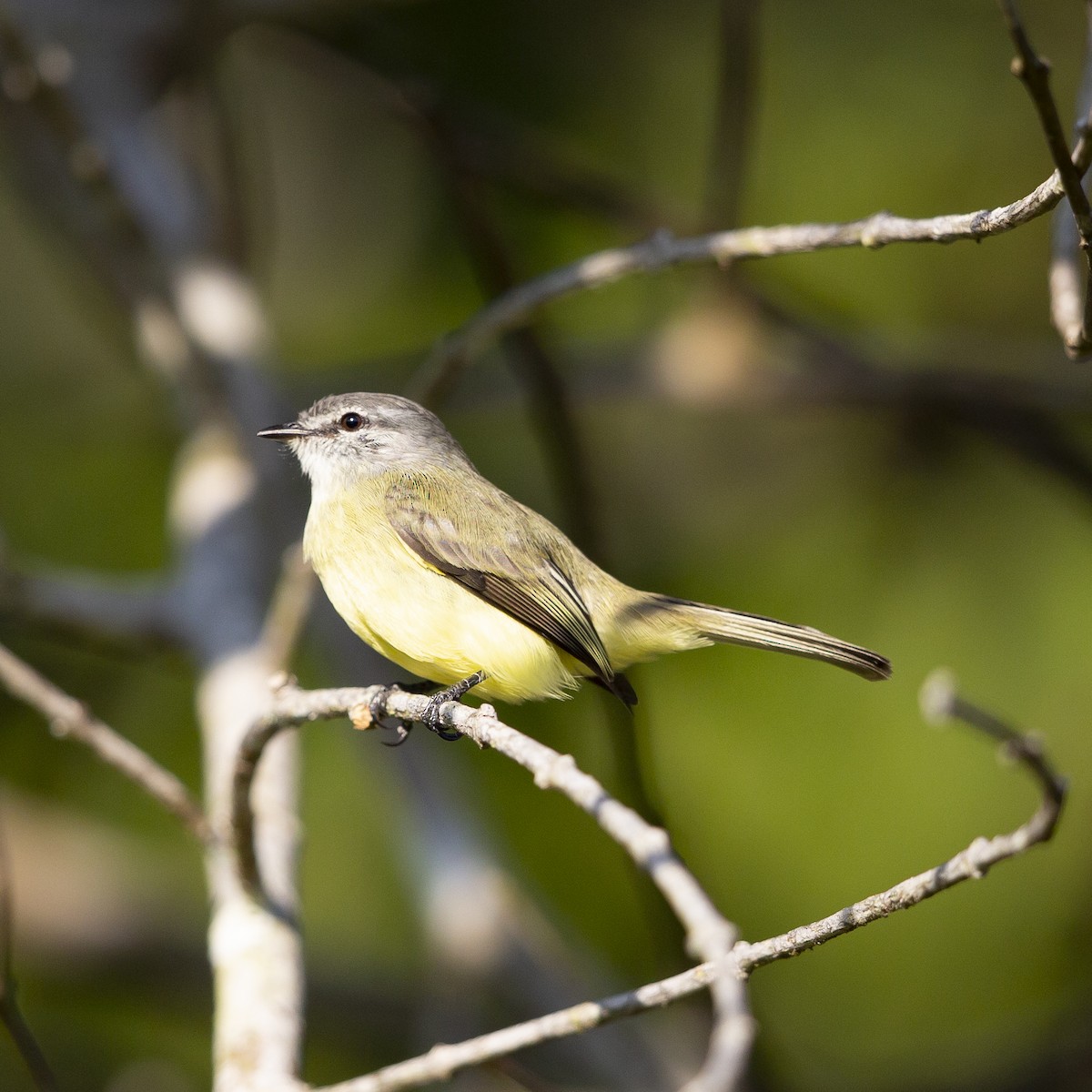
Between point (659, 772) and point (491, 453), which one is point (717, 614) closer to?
point (659, 772)

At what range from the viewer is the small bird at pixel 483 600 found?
2.91 m

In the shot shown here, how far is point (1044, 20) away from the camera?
6.76 meters

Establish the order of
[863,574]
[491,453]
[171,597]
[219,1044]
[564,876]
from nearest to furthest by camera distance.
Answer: [219,1044] → [171,597] → [564,876] → [863,574] → [491,453]

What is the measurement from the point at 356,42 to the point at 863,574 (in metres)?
3.56

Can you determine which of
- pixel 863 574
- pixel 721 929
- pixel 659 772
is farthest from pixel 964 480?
pixel 721 929

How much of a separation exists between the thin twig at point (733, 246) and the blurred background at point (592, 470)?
99cm

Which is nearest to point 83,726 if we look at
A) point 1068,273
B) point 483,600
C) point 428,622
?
point 428,622

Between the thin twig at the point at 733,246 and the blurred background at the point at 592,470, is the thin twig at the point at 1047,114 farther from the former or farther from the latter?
the blurred background at the point at 592,470

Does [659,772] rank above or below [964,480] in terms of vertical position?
below

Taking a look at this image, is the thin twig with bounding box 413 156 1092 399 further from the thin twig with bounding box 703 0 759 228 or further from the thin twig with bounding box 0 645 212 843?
the thin twig with bounding box 703 0 759 228

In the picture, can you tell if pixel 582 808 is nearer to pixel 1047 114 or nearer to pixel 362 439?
pixel 1047 114

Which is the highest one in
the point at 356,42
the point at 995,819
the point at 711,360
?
the point at 356,42

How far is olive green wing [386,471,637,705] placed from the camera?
117 inches

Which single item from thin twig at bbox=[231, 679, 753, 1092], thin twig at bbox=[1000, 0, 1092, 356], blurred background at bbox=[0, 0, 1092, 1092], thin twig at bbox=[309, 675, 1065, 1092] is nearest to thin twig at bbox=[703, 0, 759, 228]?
blurred background at bbox=[0, 0, 1092, 1092]
